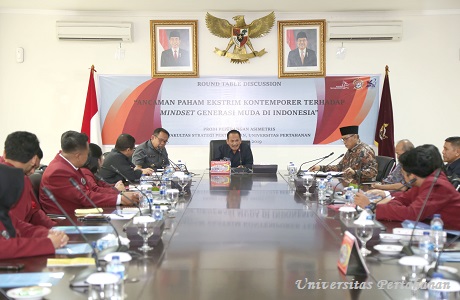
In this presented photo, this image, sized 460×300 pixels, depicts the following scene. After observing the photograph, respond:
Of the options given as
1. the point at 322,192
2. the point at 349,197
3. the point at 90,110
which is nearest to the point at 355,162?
the point at 322,192

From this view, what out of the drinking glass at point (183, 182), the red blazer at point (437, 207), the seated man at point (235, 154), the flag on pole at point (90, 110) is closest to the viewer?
the red blazer at point (437, 207)

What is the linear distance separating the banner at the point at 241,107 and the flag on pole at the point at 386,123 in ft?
0.44

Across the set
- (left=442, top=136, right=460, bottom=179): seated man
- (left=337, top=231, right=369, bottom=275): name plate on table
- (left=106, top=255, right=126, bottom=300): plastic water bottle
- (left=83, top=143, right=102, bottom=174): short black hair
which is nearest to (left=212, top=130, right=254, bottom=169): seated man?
(left=83, top=143, right=102, bottom=174): short black hair

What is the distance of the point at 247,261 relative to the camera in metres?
1.86

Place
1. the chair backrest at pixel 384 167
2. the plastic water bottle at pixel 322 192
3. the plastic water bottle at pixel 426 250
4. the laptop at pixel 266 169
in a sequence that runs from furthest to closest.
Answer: the laptop at pixel 266 169, the chair backrest at pixel 384 167, the plastic water bottle at pixel 322 192, the plastic water bottle at pixel 426 250

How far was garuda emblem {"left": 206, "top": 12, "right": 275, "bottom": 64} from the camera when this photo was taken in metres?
6.50

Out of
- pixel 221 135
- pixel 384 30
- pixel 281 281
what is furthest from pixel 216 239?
pixel 384 30

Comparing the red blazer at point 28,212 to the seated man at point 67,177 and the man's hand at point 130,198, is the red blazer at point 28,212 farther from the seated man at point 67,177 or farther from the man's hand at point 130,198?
the man's hand at point 130,198

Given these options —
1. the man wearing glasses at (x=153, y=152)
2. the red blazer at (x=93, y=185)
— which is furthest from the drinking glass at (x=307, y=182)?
the man wearing glasses at (x=153, y=152)

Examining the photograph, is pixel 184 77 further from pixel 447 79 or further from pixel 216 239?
pixel 216 239

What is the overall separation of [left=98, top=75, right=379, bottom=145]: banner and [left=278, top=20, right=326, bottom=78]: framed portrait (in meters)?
0.14

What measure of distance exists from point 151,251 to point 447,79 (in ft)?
18.8

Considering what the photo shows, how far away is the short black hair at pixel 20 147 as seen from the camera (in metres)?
2.34

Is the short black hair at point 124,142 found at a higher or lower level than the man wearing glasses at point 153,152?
higher
